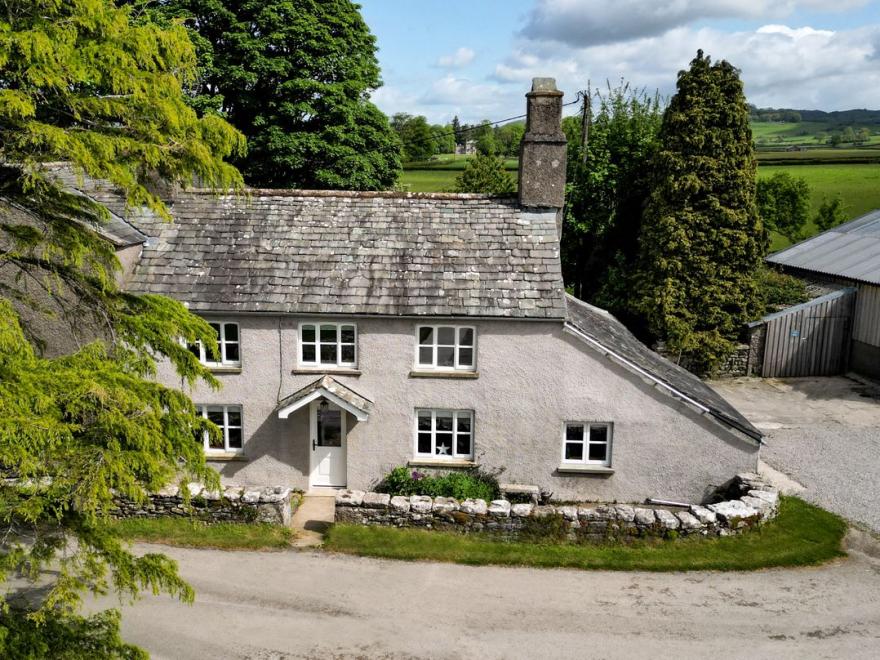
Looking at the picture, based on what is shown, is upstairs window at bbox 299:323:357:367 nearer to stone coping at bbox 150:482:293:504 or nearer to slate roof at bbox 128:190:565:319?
slate roof at bbox 128:190:565:319

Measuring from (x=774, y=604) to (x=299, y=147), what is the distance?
87.1 ft

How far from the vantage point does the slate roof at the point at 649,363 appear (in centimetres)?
1714

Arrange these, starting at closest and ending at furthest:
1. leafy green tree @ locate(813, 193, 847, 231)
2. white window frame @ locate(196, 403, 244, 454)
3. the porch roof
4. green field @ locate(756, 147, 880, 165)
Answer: the porch roof < white window frame @ locate(196, 403, 244, 454) < leafy green tree @ locate(813, 193, 847, 231) < green field @ locate(756, 147, 880, 165)

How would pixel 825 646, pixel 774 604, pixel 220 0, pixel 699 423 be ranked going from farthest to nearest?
pixel 220 0, pixel 699 423, pixel 774 604, pixel 825 646

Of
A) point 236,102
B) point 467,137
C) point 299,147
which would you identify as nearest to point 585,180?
point 299,147

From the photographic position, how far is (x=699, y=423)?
17.2 meters

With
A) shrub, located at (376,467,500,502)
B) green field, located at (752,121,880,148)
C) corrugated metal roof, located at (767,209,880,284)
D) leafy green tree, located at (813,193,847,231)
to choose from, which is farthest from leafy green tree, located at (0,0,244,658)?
green field, located at (752,121,880,148)

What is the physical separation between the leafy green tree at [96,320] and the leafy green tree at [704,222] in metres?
22.3

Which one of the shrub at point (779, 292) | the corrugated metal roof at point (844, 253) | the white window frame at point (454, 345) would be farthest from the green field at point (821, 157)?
the white window frame at point (454, 345)

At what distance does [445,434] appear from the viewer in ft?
59.3

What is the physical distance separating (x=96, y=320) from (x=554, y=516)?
10267mm

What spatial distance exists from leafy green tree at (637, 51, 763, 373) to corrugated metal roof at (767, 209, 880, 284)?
5169 millimetres

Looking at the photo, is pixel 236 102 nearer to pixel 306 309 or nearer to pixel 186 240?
pixel 186 240

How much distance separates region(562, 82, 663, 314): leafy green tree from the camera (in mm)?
31797
